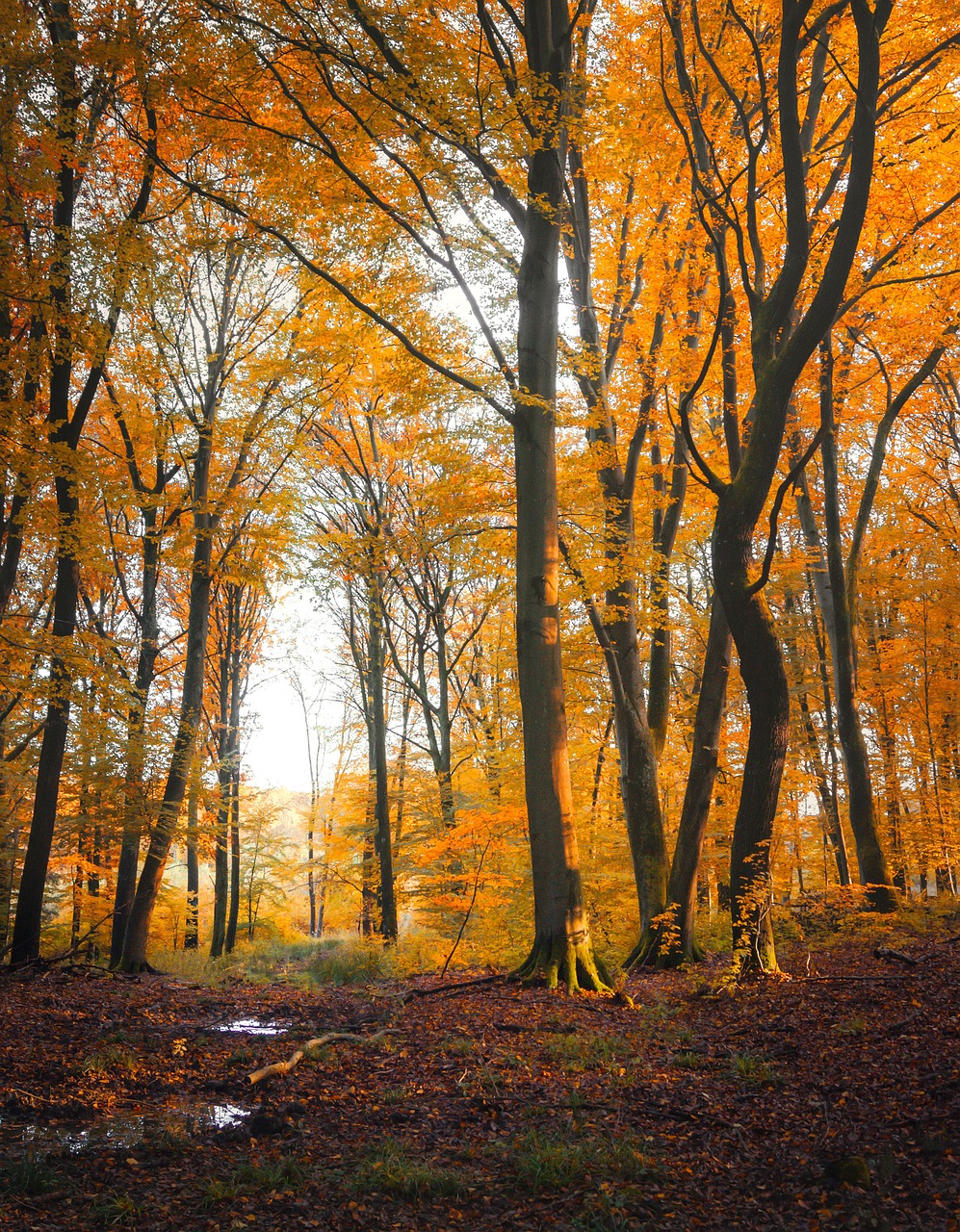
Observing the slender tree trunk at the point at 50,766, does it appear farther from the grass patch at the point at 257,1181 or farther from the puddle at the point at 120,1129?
the grass patch at the point at 257,1181

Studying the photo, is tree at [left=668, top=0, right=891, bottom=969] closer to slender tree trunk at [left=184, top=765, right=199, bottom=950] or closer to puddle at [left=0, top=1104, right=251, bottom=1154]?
puddle at [left=0, top=1104, right=251, bottom=1154]

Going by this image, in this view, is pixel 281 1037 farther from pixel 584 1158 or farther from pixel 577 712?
pixel 577 712

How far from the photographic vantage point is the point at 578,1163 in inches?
134

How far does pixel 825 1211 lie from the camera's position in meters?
2.94

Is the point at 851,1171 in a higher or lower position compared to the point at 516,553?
lower

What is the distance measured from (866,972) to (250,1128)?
A: 5423mm

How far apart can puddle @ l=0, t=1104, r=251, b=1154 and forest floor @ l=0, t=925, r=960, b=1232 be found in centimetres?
2

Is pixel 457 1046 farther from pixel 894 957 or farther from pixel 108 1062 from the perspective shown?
pixel 894 957

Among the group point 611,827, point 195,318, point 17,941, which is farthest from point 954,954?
point 195,318

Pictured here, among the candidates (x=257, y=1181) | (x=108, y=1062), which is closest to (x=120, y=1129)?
(x=257, y=1181)

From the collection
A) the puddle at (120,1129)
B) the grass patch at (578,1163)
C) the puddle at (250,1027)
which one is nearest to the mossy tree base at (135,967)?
the puddle at (250,1027)

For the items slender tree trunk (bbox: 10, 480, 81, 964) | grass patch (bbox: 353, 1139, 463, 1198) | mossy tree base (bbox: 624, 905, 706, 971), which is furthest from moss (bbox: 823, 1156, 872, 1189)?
slender tree trunk (bbox: 10, 480, 81, 964)

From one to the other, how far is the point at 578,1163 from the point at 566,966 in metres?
3.60

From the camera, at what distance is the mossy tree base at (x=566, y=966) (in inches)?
271
